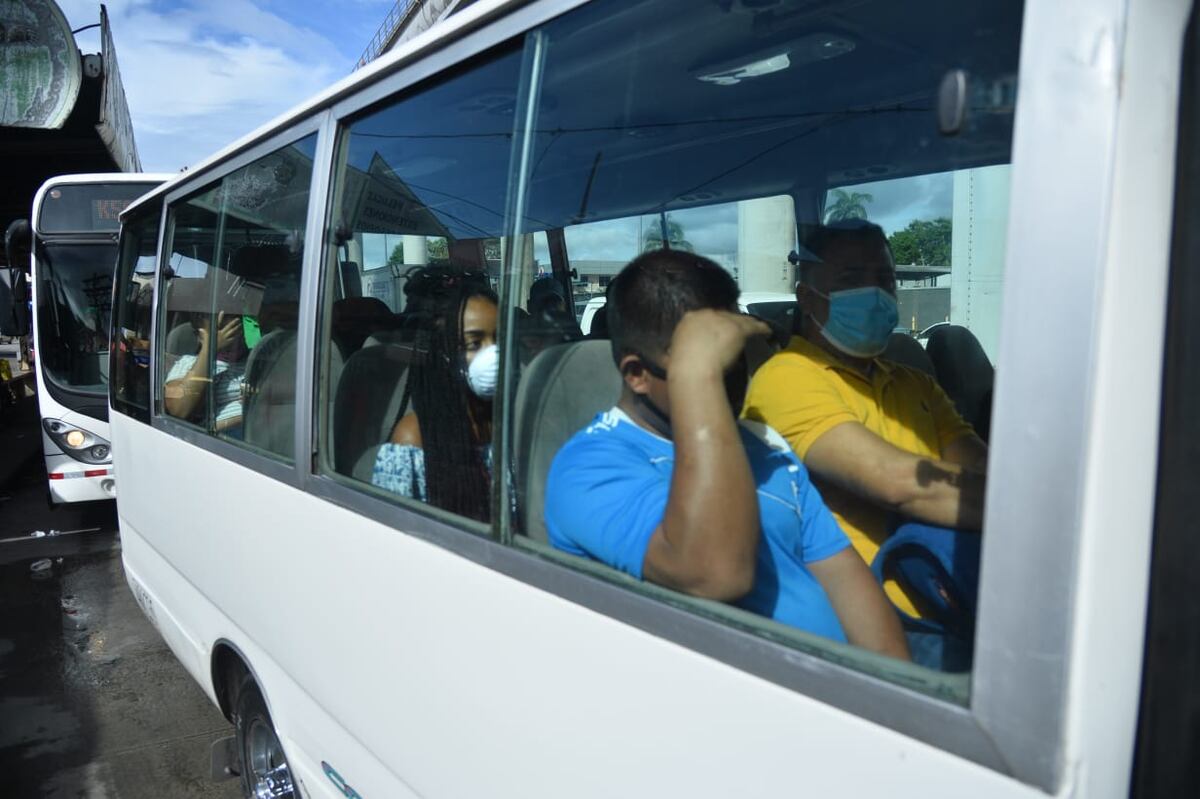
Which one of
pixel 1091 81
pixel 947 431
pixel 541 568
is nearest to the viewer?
pixel 1091 81

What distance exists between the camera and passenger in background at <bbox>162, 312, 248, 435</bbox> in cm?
302

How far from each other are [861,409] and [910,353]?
37.7 inches

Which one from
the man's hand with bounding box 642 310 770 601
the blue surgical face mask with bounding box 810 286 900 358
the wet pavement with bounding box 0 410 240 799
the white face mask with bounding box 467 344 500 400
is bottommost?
the wet pavement with bounding box 0 410 240 799

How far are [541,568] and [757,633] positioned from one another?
1.44 feet

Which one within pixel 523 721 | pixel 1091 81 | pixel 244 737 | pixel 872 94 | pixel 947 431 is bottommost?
pixel 244 737

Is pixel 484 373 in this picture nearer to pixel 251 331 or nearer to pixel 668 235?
pixel 668 235

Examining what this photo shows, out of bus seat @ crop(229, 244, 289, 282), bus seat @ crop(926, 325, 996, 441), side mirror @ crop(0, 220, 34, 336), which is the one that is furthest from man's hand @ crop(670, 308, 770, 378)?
side mirror @ crop(0, 220, 34, 336)

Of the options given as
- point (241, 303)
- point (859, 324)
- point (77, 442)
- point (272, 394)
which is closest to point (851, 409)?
point (859, 324)

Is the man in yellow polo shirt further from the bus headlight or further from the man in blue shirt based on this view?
the bus headlight

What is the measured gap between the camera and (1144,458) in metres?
0.94

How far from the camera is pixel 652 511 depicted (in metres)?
1.54

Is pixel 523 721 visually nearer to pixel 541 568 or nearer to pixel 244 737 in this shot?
pixel 541 568

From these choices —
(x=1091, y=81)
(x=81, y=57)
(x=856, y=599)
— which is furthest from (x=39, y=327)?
(x=1091, y=81)

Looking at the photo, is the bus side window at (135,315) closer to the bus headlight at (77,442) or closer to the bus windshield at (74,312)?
the bus headlight at (77,442)
